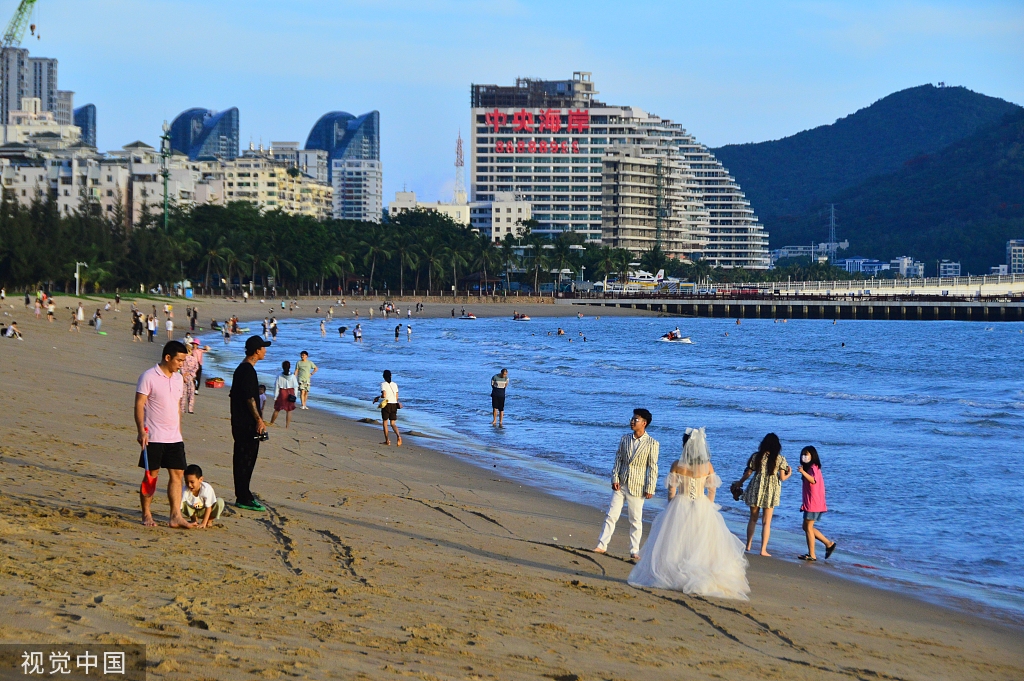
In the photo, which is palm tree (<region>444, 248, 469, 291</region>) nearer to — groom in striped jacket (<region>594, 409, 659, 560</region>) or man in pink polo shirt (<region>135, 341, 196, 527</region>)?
groom in striped jacket (<region>594, 409, 659, 560</region>)

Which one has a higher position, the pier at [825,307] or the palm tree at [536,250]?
the palm tree at [536,250]

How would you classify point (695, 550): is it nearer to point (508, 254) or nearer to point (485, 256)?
point (485, 256)

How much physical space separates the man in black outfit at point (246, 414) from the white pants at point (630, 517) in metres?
3.55

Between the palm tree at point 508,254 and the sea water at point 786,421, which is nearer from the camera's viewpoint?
the sea water at point 786,421

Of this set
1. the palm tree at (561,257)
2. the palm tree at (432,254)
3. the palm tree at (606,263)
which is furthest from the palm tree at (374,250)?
the palm tree at (606,263)

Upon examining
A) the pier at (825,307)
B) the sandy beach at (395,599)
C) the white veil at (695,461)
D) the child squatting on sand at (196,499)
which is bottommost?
the sandy beach at (395,599)

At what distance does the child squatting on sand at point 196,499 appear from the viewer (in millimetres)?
9414

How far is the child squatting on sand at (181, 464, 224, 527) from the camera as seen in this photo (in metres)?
9.41

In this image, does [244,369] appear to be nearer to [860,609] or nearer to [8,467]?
[8,467]

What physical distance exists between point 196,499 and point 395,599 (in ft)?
8.55

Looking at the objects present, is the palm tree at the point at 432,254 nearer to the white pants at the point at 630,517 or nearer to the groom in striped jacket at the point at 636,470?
the white pants at the point at 630,517

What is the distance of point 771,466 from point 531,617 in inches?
176

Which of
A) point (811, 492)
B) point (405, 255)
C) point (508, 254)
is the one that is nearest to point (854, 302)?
point (508, 254)

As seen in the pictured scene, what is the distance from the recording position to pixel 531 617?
7.77m
